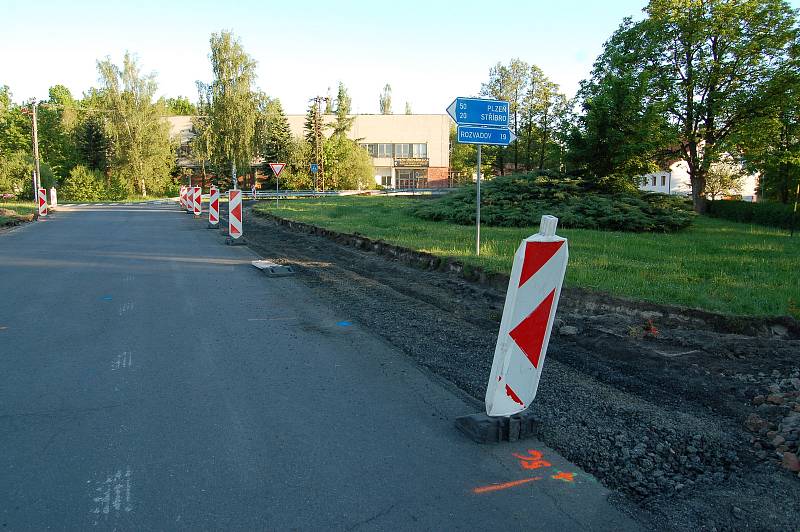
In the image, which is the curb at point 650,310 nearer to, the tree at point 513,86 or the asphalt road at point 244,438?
the asphalt road at point 244,438

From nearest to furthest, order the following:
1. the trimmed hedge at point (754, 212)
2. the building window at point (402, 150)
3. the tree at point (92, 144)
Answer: the trimmed hedge at point (754, 212), the tree at point (92, 144), the building window at point (402, 150)

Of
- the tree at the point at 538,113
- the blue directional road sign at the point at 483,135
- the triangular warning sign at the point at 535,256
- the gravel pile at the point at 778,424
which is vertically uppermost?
the tree at the point at 538,113

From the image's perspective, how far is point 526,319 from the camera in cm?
402

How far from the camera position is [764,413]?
176 inches

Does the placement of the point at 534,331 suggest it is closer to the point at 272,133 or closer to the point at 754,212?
the point at 754,212

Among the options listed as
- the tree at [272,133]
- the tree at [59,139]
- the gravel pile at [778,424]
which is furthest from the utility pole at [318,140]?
the gravel pile at [778,424]

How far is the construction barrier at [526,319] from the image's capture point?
394 centimetres

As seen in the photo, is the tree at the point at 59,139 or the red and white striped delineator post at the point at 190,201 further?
the tree at the point at 59,139

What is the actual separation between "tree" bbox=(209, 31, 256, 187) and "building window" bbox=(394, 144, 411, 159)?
27965 millimetres

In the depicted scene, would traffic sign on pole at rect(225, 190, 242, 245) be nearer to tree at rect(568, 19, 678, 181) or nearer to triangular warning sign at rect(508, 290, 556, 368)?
tree at rect(568, 19, 678, 181)

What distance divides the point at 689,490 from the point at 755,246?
1290 centimetres

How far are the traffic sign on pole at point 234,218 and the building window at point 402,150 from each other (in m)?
68.6

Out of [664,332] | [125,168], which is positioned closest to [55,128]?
[125,168]

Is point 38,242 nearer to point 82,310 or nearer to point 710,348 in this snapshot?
point 82,310
